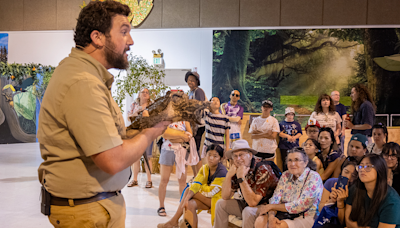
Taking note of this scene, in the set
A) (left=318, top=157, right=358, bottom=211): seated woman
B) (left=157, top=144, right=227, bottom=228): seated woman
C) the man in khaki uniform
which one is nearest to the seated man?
(left=157, top=144, right=227, bottom=228): seated woman

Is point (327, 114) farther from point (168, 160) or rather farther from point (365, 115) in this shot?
point (168, 160)

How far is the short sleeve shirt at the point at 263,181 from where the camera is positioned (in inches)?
107

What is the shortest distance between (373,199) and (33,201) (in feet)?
13.7

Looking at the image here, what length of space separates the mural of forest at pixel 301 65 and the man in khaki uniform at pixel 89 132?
776 cm

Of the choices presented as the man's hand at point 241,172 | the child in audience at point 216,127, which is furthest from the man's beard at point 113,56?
the child in audience at point 216,127

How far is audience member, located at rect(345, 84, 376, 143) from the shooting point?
14.9 feet

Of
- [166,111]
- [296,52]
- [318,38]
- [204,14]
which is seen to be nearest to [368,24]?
[318,38]

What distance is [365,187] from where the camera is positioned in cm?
223

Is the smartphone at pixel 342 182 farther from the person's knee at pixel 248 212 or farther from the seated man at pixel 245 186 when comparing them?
the person's knee at pixel 248 212

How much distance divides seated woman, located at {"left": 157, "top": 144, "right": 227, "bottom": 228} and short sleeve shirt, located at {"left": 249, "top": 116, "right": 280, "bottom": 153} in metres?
1.74

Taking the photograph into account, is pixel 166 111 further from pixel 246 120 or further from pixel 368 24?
pixel 368 24

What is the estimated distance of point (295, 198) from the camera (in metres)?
2.51

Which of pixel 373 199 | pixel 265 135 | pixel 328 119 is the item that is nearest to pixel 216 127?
pixel 265 135

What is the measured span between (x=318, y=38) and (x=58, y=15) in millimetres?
8061
